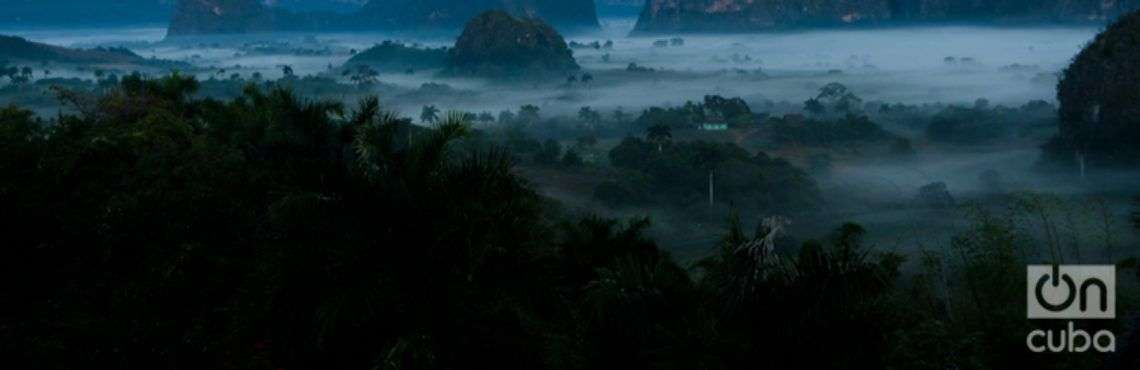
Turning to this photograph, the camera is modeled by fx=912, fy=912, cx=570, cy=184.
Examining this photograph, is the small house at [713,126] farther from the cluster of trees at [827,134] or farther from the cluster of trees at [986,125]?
the cluster of trees at [986,125]

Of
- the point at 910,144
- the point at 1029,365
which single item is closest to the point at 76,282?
the point at 1029,365

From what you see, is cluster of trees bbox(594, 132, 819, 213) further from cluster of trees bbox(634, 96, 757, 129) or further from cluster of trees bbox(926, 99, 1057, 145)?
cluster of trees bbox(926, 99, 1057, 145)

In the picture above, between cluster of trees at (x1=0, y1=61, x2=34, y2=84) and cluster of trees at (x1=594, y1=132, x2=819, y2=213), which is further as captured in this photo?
cluster of trees at (x1=0, y1=61, x2=34, y2=84)

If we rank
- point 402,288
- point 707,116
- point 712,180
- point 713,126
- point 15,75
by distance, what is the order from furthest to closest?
1. point 15,75
2. point 707,116
3. point 713,126
4. point 712,180
5. point 402,288

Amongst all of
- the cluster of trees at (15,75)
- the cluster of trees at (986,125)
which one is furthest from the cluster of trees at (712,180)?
the cluster of trees at (15,75)

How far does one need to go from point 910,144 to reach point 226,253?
9014cm

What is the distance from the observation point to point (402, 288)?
10906mm

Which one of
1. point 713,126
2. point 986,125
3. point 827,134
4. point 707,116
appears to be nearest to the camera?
point 827,134

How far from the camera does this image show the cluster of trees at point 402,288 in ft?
32.8

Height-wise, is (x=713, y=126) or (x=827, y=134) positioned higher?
(x=713, y=126)

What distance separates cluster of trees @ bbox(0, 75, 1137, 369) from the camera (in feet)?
32.8

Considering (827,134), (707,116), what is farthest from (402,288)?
(707,116)

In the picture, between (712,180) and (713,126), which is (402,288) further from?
(713,126)

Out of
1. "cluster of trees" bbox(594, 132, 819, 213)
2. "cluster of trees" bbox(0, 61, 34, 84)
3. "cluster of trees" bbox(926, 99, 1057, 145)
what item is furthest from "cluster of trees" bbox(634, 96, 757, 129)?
"cluster of trees" bbox(0, 61, 34, 84)
